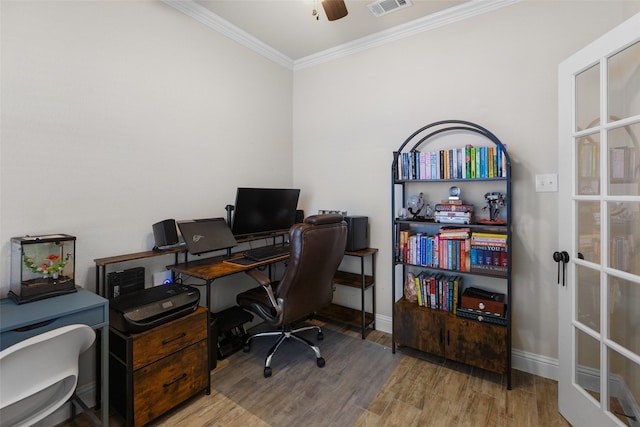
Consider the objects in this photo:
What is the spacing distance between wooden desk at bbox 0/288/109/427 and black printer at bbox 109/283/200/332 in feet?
0.40

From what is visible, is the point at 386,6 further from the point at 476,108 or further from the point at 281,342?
the point at 281,342

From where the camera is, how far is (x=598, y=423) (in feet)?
4.90

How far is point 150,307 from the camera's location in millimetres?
1656

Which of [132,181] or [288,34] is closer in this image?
[132,181]

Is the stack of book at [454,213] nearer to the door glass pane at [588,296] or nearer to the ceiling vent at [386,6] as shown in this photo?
the door glass pane at [588,296]

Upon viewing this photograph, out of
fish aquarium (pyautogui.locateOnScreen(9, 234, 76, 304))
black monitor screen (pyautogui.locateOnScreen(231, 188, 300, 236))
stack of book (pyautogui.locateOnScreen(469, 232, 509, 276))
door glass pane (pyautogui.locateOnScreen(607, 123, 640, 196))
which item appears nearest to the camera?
door glass pane (pyautogui.locateOnScreen(607, 123, 640, 196))

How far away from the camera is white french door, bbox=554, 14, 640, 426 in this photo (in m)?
1.41

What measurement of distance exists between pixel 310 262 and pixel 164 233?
1022 mm

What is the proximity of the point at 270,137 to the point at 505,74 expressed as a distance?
7.00 ft

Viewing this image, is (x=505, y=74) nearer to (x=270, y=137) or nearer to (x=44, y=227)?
(x=270, y=137)

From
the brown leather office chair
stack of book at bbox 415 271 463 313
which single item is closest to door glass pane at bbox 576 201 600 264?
stack of book at bbox 415 271 463 313

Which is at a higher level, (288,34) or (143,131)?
(288,34)

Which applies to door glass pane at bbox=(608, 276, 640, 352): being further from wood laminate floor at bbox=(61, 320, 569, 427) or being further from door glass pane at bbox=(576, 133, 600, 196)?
wood laminate floor at bbox=(61, 320, 569, 427)

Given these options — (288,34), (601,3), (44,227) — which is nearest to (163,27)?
(288,34)
